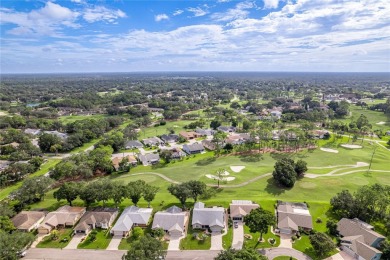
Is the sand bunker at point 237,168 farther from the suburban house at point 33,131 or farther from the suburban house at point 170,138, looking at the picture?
the suburban house at point 33,131

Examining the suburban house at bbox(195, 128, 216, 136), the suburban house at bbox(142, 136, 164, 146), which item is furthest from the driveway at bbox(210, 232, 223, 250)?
the suburban house at bbox(195, 128, 216, 136)

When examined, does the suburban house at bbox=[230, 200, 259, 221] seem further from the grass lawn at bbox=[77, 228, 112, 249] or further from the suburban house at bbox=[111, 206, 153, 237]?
the grass lawn at bbox=[77, 228, 112, 249]

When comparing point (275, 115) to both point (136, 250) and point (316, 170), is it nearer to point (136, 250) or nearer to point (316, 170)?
point (316, 170)

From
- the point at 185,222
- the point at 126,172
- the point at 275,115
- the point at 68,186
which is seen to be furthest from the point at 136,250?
the point at 275,115

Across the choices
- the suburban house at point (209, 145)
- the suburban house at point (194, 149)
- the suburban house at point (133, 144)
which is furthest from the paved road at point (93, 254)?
the suburban house at point (133, 144)

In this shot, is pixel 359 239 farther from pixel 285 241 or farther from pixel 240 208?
pixel 240 208

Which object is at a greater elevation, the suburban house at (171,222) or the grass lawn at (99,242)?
the suburban house at (171,222)

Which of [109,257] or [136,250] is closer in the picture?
[136,250]

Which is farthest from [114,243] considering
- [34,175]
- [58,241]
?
[34,175]
